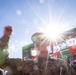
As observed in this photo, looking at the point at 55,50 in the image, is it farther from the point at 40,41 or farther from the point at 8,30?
the point at 8,30

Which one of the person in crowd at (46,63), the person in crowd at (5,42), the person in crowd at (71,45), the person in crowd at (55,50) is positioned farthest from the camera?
the person in crowd at (55,50)

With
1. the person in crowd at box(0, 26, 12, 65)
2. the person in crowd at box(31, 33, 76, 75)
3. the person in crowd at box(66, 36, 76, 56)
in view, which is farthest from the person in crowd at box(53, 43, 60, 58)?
the person in crowd at box(0, 26, 12, 65)

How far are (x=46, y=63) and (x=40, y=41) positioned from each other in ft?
1.59

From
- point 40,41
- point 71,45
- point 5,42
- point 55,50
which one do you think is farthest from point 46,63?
point 55,50

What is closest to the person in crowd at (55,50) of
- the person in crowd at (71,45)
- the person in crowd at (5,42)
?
the person in crowd at (71,45)

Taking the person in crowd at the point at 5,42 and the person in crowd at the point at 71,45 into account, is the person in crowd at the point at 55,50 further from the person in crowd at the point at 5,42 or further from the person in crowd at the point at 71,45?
the person in crowd at the point at 5,42

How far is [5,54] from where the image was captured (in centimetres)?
315

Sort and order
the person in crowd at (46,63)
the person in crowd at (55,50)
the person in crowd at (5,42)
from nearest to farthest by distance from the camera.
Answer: the person in crowd at (5,42) < the person in crowd at (46,63) < the person in crowd at (55,50)

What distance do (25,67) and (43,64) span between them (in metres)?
0.39

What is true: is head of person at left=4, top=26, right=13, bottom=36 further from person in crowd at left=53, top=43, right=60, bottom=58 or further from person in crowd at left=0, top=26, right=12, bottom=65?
person in crowd at left=53, top=43, right=60, bottom=58

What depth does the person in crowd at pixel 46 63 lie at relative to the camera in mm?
3949

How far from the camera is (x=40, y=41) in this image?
13.4ft

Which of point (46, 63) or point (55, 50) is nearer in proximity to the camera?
point (46, 63)

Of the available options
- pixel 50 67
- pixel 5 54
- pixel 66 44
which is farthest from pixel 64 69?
pixel 66 44
